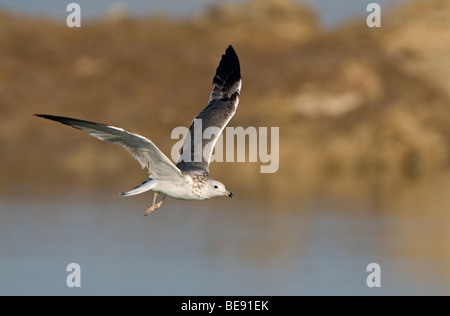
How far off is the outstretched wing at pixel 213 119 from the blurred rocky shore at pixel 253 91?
15917 mm

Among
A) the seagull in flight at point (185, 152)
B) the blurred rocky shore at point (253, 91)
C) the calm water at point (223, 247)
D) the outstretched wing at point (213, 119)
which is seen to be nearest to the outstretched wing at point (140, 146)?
the seagull in flight at point (185, 152)

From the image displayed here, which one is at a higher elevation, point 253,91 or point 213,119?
point 253,91

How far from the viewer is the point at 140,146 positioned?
1271 cm

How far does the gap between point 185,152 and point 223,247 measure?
7612mm

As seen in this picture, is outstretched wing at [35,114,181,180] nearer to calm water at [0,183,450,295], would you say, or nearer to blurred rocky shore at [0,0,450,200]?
calm water at [0,183,450,295]

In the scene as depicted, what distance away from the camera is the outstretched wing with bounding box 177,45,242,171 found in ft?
47.3

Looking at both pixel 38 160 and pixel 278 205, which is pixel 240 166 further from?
pixel 278 205

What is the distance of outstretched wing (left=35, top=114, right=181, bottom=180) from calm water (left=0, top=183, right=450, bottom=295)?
4.92 metres

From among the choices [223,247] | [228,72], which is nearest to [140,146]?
[228,72]
